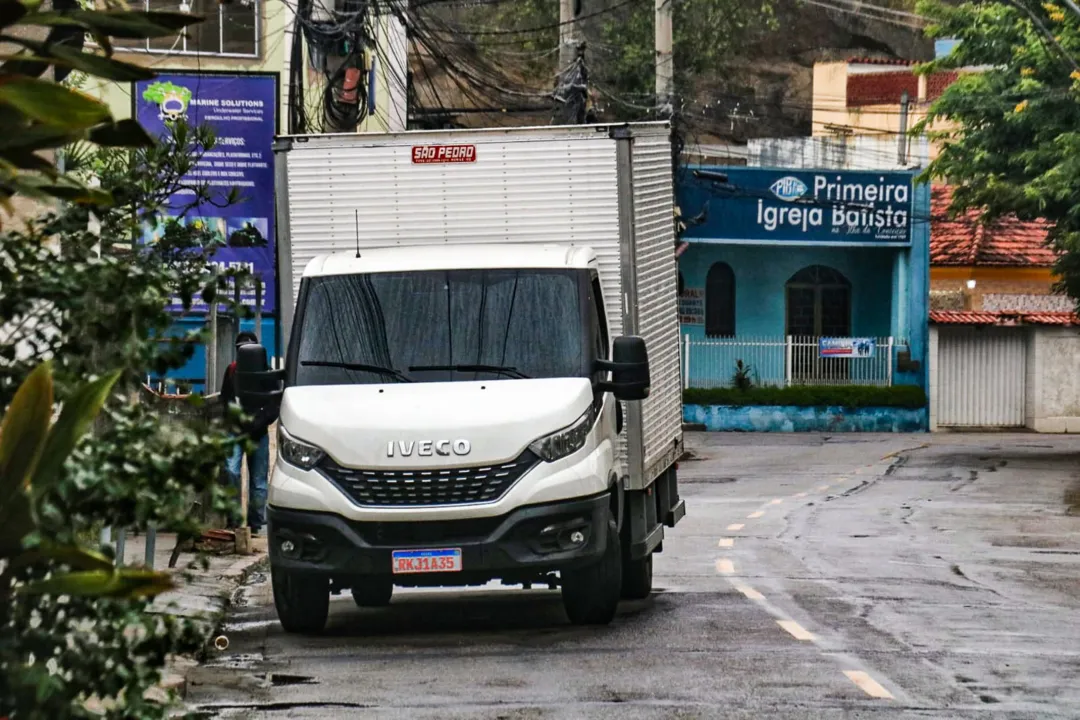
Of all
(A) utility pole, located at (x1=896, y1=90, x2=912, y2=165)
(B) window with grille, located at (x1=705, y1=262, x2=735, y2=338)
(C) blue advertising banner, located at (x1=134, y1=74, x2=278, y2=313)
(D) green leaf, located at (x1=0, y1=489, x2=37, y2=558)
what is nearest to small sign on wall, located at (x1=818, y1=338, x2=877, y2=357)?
(B) window with grille, located at (x1=705, y1=262, x2=735, y2=338)

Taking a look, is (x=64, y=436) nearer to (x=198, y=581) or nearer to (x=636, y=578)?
(x=636, y=578)

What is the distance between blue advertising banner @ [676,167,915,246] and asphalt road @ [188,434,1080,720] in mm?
25366

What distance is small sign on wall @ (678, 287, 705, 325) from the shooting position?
48.0m

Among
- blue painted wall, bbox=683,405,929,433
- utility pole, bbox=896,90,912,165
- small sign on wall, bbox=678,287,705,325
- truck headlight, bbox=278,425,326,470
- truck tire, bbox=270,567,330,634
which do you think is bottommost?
blue painted wall, bbox=683,405,929,433

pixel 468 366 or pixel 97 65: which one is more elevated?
pixel 97 65

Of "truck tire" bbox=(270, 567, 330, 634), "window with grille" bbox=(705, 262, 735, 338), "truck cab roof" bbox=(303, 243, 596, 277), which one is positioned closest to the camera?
"truck tire" bbox=(270, 567, 330, 634)

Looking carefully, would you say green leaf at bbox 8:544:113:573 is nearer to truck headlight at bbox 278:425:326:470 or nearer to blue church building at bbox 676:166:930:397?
truck headlight at bbox 278:425:326:470

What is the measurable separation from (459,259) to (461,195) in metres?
0.64

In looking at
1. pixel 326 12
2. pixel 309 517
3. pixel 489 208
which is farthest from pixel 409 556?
pixel 326 12

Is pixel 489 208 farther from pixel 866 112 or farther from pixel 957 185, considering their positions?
pixel 866 112

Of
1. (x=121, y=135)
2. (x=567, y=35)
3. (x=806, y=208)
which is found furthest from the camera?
(x=806, y=208)

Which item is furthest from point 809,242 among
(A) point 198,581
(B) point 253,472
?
(A) point 198,581

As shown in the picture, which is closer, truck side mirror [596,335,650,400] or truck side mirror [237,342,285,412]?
truck side mirror [237,342,285,412]

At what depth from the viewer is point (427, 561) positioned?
1155 centimetres
